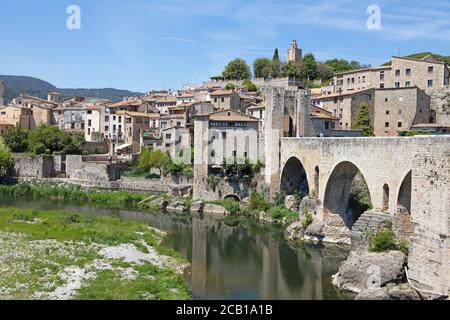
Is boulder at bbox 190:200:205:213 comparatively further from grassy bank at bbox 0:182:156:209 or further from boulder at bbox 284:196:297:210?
boulder at bbox 284:196:297:210

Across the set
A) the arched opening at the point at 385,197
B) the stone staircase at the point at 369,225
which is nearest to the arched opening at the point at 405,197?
the stone staircase at the point at 369,225

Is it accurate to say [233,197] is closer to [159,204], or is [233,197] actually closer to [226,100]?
[159,204]

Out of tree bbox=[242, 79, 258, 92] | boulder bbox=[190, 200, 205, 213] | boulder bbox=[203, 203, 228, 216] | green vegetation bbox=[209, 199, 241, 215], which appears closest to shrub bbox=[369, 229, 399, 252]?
green vegetation bbox=[209, 199, 241, 215]

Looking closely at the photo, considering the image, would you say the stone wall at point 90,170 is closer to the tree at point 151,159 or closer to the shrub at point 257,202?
the tree at point 151,159

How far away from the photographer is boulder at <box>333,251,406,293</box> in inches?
755

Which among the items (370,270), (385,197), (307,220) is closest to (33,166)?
(307,220)

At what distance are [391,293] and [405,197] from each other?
214 inches

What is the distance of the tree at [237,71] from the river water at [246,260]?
4123cm

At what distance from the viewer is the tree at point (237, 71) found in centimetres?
7594

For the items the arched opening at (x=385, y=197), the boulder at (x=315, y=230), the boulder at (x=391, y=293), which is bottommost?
the boulder at (x=391, y=293)

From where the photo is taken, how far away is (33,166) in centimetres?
5047

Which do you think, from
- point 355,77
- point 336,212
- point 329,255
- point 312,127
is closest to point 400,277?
point 329,255

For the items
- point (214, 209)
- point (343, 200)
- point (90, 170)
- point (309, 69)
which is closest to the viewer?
point (343, 200)

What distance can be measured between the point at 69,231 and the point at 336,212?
14.4 metres
